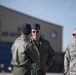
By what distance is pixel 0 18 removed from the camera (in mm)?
61500

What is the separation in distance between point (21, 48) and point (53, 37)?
5697 centimetres

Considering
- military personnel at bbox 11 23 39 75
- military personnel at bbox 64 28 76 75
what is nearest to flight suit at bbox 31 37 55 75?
military personnel at bbox 11 23 39 75

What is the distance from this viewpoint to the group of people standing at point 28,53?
740cm

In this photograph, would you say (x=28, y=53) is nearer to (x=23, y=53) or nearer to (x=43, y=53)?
(x=23, y=53)

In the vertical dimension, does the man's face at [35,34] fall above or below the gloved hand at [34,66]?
above

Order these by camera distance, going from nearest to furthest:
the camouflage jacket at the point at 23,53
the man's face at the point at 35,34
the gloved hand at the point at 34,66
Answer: the camouflage jacket at the point at 23,53, the gloved hand at the point at 34,66, the man's face at the point at 35,34

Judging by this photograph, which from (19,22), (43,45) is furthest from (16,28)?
(43,45)

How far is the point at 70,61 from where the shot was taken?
26.3 ft

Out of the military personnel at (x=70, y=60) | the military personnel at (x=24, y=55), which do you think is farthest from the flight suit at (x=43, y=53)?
the military personnel at (x=70, y=60)

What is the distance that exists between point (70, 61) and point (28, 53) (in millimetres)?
991

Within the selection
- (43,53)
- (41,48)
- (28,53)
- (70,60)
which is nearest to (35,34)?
(41,48)

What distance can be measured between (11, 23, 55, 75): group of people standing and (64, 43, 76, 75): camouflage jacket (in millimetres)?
435

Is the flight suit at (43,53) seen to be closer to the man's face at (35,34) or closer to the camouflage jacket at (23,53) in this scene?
the man's face at (35,34)

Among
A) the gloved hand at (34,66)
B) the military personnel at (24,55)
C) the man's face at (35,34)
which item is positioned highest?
the man's face at (35,34)
